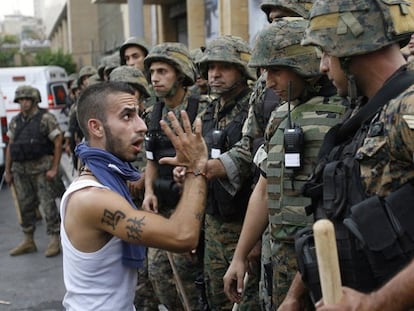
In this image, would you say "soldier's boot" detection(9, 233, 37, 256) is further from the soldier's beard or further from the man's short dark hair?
the man's short dark hair

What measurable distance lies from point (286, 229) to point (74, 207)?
947mm

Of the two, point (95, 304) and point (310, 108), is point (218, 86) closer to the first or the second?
point (310, 108)

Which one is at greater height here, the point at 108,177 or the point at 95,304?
the point at 108,177

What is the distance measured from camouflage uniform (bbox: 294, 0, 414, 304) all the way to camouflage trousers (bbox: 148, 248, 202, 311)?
2074 millimetres

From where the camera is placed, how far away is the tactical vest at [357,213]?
1.89 metres

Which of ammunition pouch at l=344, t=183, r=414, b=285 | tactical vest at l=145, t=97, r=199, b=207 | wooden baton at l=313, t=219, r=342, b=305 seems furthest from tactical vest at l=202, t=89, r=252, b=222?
wooden baton at l=313, t=219, r=342, b=305

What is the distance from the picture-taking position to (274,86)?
294 centimetres

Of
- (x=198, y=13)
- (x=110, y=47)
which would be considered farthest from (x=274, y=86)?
(x=110, y=47)

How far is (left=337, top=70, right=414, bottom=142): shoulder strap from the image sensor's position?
1.99 meters

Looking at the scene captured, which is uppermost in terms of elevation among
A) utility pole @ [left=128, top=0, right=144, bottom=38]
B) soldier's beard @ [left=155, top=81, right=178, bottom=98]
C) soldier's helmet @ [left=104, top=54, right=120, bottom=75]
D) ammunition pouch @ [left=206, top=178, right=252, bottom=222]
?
utility pole @ [left=128, top=0, right=144, bottom=38]

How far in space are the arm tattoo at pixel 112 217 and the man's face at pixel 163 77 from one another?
2.22 meters

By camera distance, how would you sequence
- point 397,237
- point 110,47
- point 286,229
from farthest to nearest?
point 110,47, point 286,229, point 397,237

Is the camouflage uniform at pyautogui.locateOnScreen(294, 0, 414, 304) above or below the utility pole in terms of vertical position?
below

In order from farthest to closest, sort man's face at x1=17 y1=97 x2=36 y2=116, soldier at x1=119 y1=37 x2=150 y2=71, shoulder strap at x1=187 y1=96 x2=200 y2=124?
man's face at x1=17 y1=97 x2=36 y2=116 < soldier at x1=119 y1=37 x2=150 y2=71 < shoulder strap at x1=187 y1=96 x2=200 y2=124
